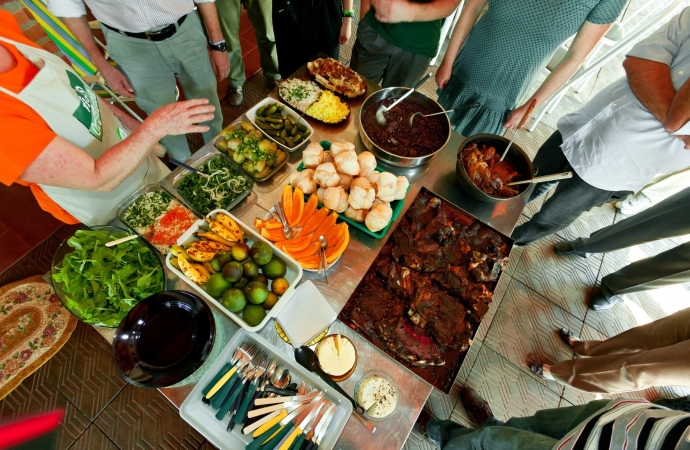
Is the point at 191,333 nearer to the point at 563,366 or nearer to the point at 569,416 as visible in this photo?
the point at 569,416

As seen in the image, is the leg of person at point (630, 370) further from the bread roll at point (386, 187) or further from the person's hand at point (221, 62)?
the person's hand at point (221, 62)

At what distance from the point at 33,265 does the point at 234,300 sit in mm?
2719

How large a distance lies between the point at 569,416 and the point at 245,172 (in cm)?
228

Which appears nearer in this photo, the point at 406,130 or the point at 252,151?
the point at 252,151

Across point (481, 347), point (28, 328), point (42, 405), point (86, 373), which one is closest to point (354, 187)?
point (481, 347)

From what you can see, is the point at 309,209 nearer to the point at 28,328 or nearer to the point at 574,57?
the point at 574,57

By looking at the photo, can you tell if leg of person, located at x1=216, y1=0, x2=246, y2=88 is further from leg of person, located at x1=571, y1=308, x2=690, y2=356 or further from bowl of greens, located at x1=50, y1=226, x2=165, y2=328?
leg of person, located at x1=571, y1=308, x2=690, y2=356

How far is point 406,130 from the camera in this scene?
2.22 meters

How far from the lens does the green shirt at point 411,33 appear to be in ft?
8.64

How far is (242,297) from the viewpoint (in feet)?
4.86

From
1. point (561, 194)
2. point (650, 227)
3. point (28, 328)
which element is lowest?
point (28, 328)

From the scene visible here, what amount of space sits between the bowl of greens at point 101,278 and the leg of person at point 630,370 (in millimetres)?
2752

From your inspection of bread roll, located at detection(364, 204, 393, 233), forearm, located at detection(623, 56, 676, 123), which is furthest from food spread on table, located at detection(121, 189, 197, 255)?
forearm, located at detection(623, 56, 676, 123)

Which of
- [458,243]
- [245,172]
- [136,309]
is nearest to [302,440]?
[136,309]
